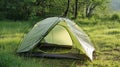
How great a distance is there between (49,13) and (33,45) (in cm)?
1521

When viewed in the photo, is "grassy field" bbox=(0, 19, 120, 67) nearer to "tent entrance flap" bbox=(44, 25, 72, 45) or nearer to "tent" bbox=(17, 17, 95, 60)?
"tent" bbox=(17, 17, 95, 60)

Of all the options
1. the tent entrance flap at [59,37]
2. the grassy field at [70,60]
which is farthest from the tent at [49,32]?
the tent entrance flap at [59,37]

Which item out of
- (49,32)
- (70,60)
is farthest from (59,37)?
Result: (70,60)

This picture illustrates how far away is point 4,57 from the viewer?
782 centimetres

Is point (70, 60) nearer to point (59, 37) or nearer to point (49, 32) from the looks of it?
point (49, 32)

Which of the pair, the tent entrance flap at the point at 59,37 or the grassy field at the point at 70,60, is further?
the tent entrance flap at the point at 59,37

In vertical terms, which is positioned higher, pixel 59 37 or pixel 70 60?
pixel 59 37

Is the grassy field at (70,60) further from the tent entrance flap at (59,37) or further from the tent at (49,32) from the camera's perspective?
the tent entrance flap at (59,37)

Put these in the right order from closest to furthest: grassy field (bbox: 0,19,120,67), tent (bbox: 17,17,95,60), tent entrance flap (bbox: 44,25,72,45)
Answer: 1. grassy field (bbox: 0,19,120,67)
2. tent (bbox: 17,17,95,60)
3. tent entrance flap (bbox: 44,25,72,45)

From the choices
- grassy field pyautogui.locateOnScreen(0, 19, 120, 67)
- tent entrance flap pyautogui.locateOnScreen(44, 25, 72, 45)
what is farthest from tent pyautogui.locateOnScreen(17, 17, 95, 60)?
tent entrance flap pyautogui.locateOnScreen(44, 25, 72, 45)

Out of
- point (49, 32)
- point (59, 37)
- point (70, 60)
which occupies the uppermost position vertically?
point (49, 32)

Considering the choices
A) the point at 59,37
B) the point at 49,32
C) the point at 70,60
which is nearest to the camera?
the point at 70,60

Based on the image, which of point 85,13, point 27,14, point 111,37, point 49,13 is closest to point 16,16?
point 27,14

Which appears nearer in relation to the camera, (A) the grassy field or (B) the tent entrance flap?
(A) the grassy field
